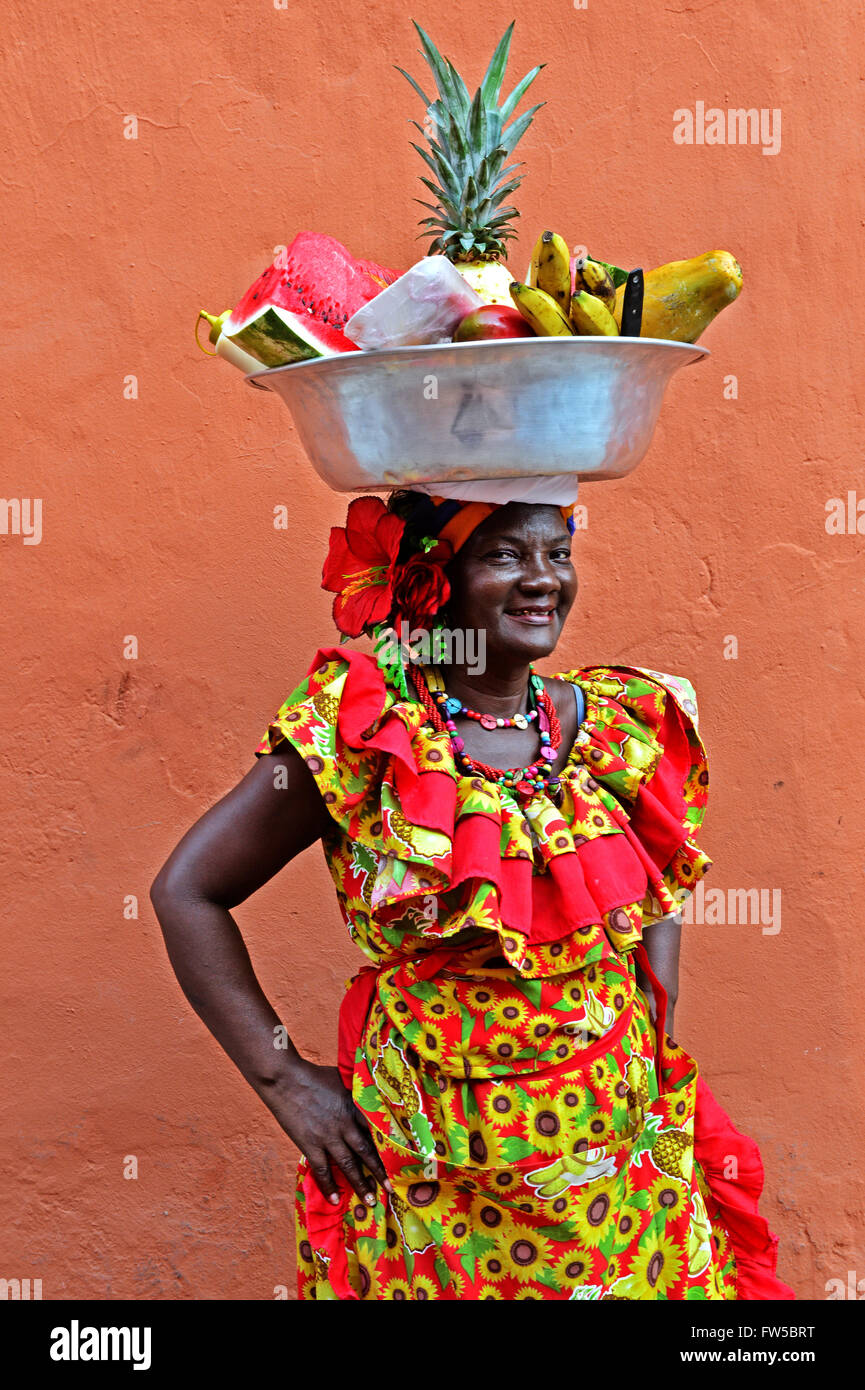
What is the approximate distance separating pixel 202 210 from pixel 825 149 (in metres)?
1.53

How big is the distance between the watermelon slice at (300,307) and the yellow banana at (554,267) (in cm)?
28

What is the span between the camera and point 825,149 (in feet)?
10.4

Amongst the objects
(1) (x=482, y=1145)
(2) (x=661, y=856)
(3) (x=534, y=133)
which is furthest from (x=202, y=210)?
(1) (x=482, y=1145)

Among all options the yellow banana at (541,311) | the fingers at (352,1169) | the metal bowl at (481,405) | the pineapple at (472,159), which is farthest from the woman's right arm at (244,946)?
the pineapple at (472,159)

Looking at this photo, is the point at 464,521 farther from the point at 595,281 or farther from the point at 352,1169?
the point at 352,1169

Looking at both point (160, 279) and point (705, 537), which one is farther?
point (705, 537)

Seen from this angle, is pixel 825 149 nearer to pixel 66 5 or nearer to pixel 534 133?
pixel 534 133

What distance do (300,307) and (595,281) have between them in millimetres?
453

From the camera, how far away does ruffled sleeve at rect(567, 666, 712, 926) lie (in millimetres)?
2309

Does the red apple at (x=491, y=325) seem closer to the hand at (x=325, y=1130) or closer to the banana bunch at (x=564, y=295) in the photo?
the banana bunch at (x=564, y=295)

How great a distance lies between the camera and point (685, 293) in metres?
1.95
